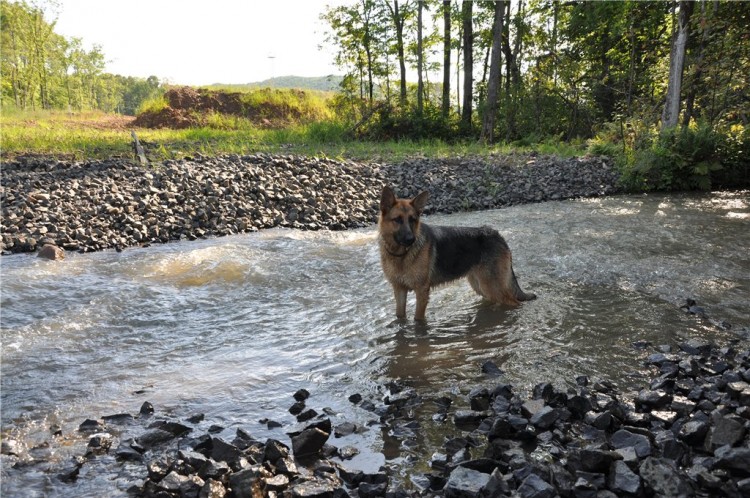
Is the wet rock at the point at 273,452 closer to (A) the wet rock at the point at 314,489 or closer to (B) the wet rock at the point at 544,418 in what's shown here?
(A) the wet rock at the point at 314,489

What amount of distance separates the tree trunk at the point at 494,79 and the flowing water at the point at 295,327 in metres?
15.7

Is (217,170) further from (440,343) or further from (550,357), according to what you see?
(550,357)

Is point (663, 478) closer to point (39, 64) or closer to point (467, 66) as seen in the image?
point (467, 66)

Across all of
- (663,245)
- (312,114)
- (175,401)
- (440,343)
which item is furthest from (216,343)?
(312,114)

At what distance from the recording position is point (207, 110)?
3519 centimetres

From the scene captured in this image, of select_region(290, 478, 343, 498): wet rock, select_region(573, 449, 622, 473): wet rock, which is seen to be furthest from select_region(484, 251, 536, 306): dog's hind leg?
select_region(290, 478, 343, 498): wet rock

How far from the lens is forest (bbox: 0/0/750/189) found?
608 inches

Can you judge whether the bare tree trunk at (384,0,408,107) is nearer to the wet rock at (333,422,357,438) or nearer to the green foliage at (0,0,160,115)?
the green foliage at (0,0,160,115)

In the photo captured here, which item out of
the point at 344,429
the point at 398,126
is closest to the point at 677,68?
the point at 398,126

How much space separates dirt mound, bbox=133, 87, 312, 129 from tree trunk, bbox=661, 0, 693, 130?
23326 mm

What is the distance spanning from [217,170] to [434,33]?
22.3m

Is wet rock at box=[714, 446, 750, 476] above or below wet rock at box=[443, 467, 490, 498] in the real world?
above

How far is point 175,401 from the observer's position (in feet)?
13.6

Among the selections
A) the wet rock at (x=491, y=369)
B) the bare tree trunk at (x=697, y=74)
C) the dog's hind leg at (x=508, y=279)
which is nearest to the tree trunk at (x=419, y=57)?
the bare tree trunk at (x=697, y=74)
